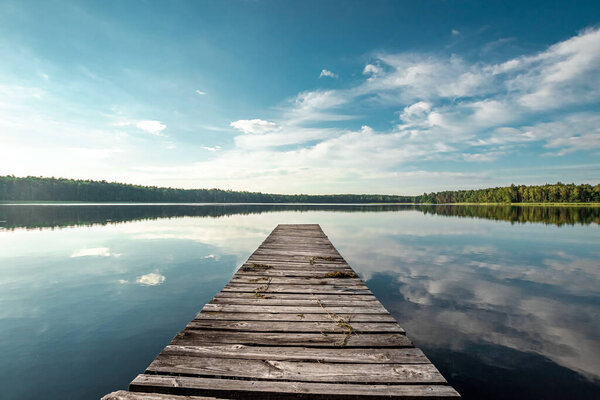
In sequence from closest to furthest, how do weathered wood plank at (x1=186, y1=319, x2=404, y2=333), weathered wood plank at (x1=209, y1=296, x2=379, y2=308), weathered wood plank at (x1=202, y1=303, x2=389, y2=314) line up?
weathered wood plank at (x1=186, y1=319, x2=404, y2=333) → weathered wood plank at (x1=202, y1=303, x2=389, y2=314) → weathered wood plank at (x1=209, y1=296, x2=379, y2=308)

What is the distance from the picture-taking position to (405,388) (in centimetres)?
260

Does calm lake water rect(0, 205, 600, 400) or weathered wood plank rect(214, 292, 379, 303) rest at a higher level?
weathered wood plank rect(214, 292, 379, 303)

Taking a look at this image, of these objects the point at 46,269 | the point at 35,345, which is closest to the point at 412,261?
the point at 35,345

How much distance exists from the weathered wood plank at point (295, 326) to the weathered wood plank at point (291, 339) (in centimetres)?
11

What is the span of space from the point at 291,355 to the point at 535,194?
457 feet

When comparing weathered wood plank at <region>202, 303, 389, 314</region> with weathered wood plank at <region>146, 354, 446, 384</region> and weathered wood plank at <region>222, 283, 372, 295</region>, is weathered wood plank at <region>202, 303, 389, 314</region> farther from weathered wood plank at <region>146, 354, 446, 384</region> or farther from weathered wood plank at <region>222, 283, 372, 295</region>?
weathered wood plank at <region>146, 354, 446, 384</region>

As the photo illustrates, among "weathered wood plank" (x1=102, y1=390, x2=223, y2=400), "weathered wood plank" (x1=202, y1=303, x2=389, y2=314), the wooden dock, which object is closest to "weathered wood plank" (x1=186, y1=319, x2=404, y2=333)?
the wooden dock

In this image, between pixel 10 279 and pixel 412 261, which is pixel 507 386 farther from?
pixel 10 279

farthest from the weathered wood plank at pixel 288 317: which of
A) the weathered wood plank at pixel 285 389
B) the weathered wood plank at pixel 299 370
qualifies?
the weathered wood plank at pixel 285 389

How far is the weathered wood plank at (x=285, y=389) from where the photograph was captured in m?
2.50

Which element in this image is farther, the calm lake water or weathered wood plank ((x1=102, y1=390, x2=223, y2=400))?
the calm lake water

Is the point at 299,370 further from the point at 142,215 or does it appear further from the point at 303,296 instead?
the point at 142,215

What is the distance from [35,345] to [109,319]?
1302mm

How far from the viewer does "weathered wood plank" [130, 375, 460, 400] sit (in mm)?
2500
